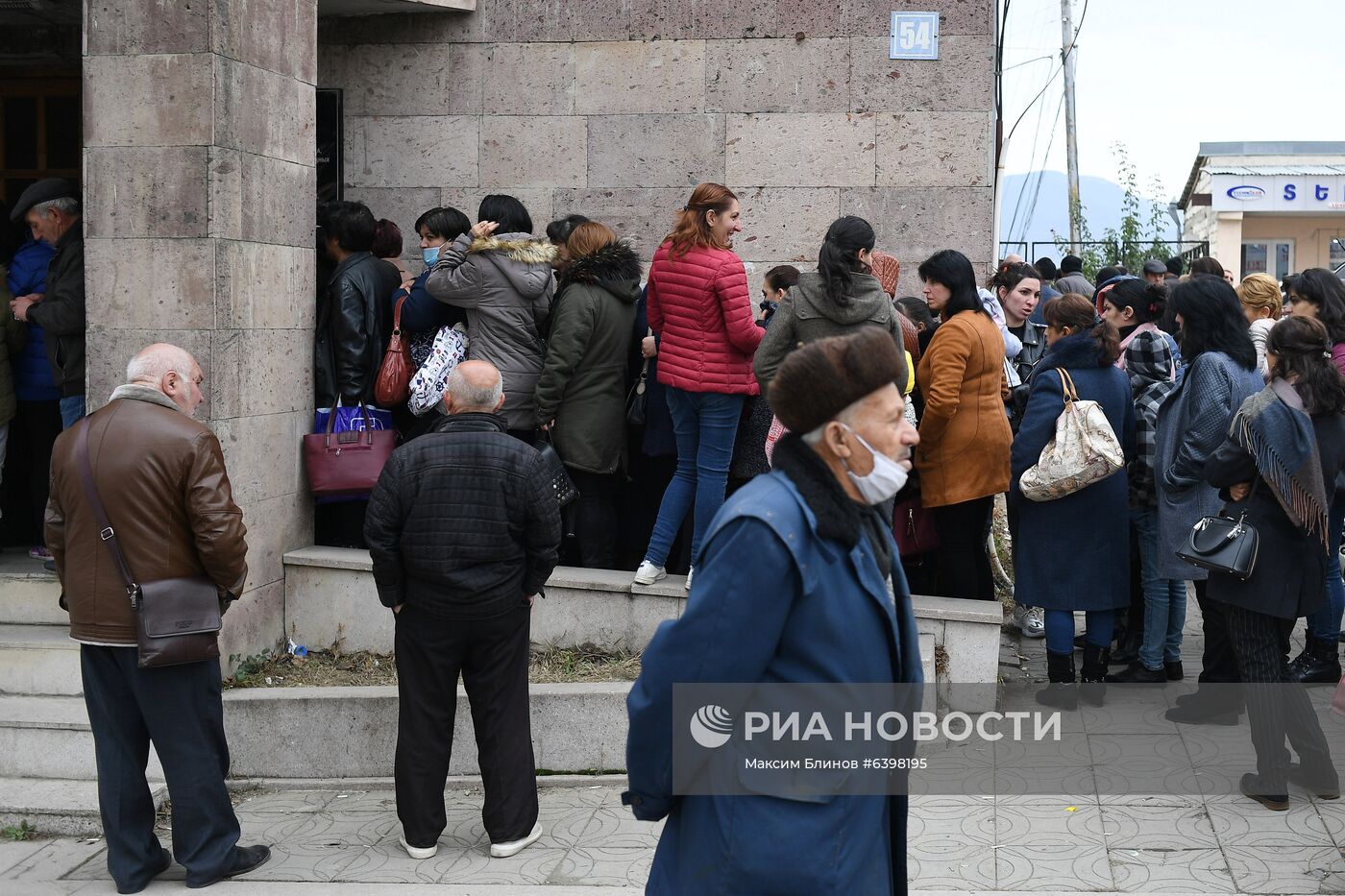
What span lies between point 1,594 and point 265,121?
271 centimetres

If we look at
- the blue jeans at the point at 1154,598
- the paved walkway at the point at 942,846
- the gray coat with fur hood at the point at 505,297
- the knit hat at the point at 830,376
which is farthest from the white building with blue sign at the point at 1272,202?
the knit hat at the point at 830,376

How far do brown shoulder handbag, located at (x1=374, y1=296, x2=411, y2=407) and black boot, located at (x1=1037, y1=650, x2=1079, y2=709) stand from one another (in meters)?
3.53

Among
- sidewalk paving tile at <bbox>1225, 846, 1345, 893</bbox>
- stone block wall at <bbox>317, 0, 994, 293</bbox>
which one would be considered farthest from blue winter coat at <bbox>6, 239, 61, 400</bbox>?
sidewalk paving tile at <bbox>1225, 846, 1345, 893</bbox>

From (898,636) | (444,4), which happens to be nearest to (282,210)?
(444,4)

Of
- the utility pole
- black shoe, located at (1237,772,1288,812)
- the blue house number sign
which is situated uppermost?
the utility pole

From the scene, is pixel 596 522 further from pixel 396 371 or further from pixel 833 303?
pixel 833 303

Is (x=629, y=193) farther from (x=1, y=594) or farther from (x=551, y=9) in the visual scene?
(x=1, y=594)

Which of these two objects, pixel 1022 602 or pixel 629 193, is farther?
pixel 629 193

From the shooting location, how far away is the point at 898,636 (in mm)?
3070

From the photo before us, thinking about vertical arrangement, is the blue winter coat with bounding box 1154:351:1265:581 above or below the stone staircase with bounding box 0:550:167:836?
above

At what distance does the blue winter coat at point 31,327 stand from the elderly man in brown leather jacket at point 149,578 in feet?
7.66

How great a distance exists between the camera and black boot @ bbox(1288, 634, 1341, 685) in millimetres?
7062

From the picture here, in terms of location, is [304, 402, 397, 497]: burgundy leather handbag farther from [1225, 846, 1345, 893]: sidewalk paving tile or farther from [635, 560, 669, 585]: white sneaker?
[1225, 846, 1345, 893]: sidewalk paving tile

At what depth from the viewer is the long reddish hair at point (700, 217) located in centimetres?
643
